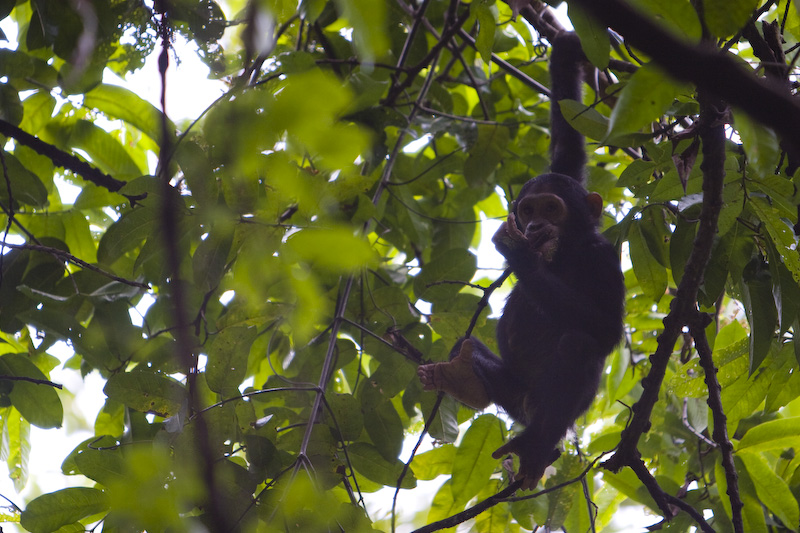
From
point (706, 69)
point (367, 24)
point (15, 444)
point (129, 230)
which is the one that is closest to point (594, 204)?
point (129, 230)

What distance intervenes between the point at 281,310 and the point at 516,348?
161 cm

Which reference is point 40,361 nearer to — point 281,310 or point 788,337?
point 281,310

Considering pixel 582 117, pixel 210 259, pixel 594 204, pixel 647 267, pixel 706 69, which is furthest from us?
pixel 594 204

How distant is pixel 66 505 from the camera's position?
263 cm

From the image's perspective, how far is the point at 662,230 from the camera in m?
3.10

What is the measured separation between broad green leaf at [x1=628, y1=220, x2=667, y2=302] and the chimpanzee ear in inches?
39.1

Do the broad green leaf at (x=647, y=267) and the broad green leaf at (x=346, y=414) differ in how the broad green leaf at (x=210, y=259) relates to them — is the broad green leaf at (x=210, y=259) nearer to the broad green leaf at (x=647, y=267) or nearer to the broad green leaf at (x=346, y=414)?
the broad green leaf at (x=346, y=414)

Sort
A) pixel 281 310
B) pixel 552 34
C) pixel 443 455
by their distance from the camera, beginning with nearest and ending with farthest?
pixel 281 310, pixel 443 455, pixel 552 34

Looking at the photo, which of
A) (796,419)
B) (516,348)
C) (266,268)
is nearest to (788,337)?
(796,419)

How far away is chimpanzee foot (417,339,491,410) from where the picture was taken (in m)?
3.55

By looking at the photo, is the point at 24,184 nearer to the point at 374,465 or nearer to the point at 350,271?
the point at 374,465

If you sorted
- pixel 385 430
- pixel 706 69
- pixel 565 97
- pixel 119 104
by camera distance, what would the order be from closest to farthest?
1. pixel 706 69
2. pixel 385 430
3. pixel 119 104
4. pixel 565 97

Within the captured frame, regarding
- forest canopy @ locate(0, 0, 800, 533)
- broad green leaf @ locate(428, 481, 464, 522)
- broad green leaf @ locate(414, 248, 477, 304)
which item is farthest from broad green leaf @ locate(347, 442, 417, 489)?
broad green leaf @ locate(414, 248, 477, 304)

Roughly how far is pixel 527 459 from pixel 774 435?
1.22 m
